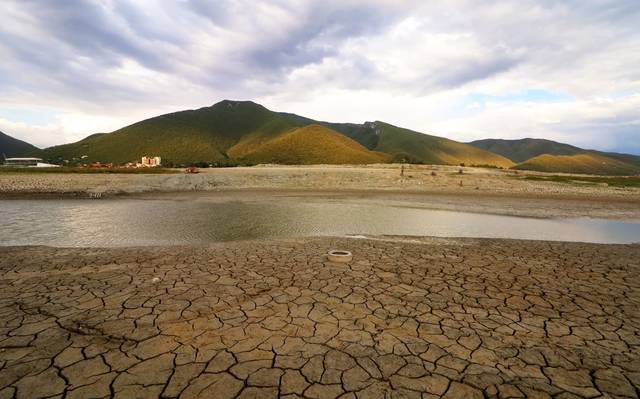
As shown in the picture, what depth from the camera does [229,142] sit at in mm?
139875

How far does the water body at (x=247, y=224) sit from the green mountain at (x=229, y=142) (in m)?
72.0

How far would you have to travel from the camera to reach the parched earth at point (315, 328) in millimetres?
3807

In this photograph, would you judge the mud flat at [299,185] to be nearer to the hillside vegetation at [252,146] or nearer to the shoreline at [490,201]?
the shoreline at [490,201]

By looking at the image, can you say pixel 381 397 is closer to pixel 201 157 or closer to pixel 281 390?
pixel 281 390

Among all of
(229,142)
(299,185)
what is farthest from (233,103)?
(299,185)

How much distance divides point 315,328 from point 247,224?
36.2 ft

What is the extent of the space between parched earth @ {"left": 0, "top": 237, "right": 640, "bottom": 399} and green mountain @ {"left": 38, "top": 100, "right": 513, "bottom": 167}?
85551 millimetres

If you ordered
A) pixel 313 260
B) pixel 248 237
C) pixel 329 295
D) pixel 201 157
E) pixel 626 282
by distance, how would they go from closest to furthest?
pixel 329 295, pixel 626 282, pixel 313 260, pixel 248 237, pixel 201 157

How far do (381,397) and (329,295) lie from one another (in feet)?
9.39

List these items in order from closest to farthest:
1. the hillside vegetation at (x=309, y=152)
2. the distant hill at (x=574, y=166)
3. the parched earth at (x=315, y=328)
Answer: the parched earth at (x=315, y=328) → the hillside vegetation at (x=309, y=152) → the distant hill at (x=574, y=166)

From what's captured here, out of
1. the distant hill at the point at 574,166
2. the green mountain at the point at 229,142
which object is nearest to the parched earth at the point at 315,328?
the green mountain at the point at 229,142

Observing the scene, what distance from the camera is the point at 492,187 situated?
3438cm

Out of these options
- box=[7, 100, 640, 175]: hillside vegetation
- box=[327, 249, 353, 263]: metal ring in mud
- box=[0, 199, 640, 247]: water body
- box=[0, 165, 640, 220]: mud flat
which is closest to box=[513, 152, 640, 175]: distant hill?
box=[7, 100, 640, 175]: hillside vegetation

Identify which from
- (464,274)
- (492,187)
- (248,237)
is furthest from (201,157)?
(464,274)
